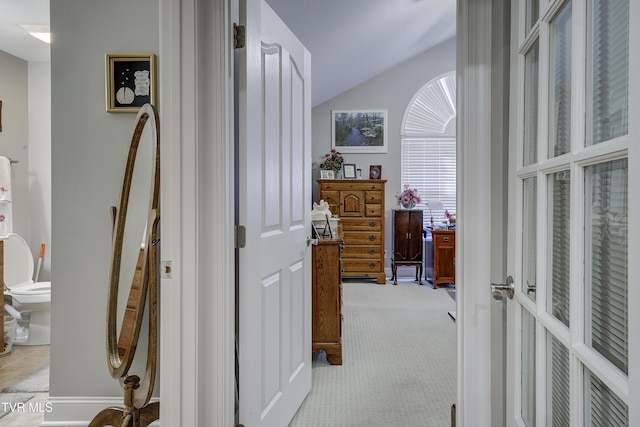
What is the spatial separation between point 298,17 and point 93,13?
146cm

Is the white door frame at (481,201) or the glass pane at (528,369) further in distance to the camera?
the white door frame at (481,201)

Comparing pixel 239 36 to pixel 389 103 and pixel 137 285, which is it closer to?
pixel 137 285

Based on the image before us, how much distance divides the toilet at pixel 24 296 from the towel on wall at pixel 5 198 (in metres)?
0.08

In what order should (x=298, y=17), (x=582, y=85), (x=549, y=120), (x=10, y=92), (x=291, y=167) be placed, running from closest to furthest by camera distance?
(x=582, y=85) → (x=549, y=120) → (x=291, y=167) → (x=298, y=17) → (x=10, y=92)

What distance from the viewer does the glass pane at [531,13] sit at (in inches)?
39.4

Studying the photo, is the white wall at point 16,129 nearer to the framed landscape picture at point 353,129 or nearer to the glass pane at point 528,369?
the framed landscape picture at point 353,129

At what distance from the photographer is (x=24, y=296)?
9.90ft

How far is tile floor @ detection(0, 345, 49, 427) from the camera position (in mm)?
2074

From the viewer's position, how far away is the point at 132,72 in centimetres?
184

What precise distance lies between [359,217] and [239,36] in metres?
4.09

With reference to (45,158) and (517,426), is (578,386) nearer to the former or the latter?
(517,426)

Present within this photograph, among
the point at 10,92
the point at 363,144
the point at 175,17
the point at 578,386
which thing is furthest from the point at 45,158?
the point at 578,386

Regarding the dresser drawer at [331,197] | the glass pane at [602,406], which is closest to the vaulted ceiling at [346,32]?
the dresser drawer at [331,197]

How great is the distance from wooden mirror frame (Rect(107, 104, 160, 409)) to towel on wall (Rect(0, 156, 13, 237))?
2281mm
